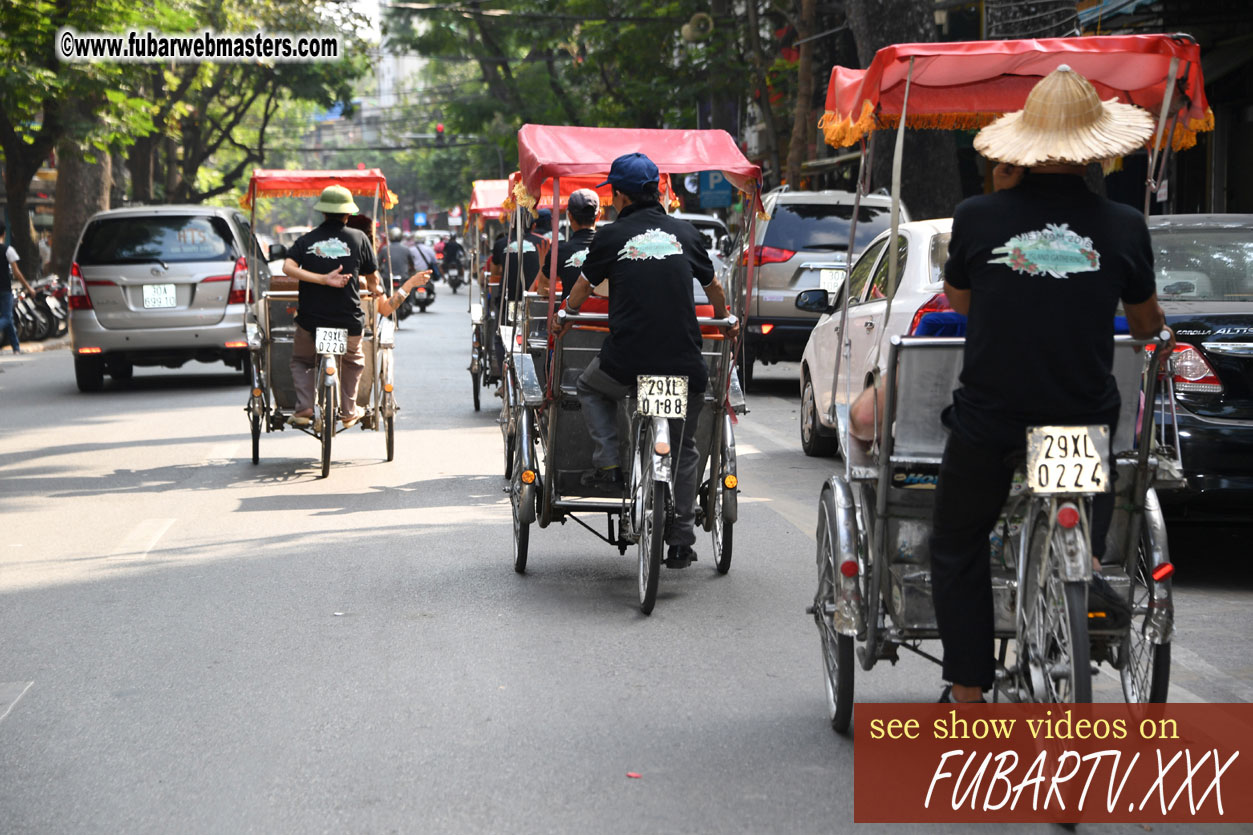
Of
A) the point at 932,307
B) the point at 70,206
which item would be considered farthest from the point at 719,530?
the point at 70,206

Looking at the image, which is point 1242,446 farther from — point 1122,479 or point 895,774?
point 895,774

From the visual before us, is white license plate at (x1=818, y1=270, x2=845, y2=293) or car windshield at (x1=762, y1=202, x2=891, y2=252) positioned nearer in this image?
white license plate at (x1=818, y1=270, x2=845, y2=293)

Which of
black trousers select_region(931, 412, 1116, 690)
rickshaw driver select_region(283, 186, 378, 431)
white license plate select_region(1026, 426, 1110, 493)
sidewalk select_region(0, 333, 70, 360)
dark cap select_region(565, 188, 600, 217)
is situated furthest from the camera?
sidewalk select_region(0, 333, 70, 360)

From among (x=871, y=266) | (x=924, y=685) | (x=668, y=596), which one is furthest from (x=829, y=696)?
(x=871, y=266)

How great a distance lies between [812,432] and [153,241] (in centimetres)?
854

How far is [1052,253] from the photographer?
3902 millimetres

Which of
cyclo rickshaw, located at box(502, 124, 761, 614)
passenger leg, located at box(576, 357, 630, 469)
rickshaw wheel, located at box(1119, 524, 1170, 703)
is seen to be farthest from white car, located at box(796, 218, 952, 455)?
rickshaw wheel, located at box(1119, 524, 1170, 703)

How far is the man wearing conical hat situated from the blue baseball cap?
2.58m

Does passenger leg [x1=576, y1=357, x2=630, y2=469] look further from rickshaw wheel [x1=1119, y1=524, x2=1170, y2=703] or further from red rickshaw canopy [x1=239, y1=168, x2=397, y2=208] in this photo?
red rickshaw canopy [x1=239, y1=168, x2=397, y2=208]

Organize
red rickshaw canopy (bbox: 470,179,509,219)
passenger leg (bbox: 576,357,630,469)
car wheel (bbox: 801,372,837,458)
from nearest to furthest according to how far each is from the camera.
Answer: passenger leg (bbox: 576,357,630,469), car wheel (bbox: 801,372,837,458), red rickshaw canopy (bbox: 470,179,509,219)

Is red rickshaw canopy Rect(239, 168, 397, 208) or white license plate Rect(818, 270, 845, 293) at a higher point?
red rickshaw canopy Rect(239, 168, 397, 208)

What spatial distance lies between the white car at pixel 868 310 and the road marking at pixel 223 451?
4252mm

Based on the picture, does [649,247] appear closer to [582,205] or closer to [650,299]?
[650,299]

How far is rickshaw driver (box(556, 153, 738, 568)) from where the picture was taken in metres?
6.48
